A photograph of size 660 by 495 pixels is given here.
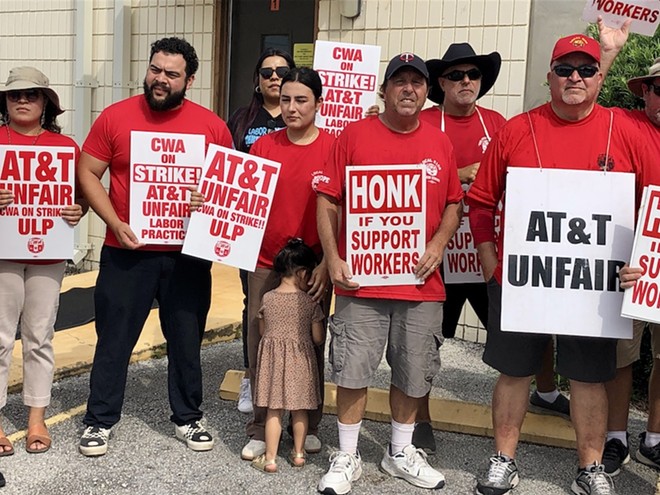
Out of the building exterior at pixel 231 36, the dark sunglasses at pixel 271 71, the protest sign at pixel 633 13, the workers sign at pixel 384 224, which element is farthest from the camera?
the building exterior at pixel 231 36

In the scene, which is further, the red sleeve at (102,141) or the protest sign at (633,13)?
the protest sign at (633,13)

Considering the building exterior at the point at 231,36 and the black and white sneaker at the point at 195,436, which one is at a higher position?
the building exterior at the point at 231,36

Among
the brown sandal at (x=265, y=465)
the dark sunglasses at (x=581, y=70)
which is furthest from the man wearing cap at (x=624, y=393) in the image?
the brown sandal at (x=265, y=465)

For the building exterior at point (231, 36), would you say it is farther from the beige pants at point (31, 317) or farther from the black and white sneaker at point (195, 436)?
the beige pants at point (31, 317)

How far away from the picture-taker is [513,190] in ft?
12.2

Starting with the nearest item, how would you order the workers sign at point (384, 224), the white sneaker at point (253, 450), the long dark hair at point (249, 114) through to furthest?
the workers sign at point (384, 224)
the white sneaker at point (253, 450)
the long dark hair at point (249, 114)

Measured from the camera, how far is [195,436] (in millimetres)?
4469

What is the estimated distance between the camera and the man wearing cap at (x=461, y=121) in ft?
14.5

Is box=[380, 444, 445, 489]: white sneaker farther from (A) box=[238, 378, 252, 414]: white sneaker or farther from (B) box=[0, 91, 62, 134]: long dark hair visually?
(B) box=[0, 91, 62, 134]: long dark hair

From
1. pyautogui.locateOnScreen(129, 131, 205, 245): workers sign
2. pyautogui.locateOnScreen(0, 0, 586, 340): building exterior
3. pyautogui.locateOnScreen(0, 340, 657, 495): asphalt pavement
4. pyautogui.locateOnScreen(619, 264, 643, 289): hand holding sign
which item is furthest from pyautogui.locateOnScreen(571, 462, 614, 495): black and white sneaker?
pyautogui.locateOnScreen(0, 0, 586, 340): building exterior

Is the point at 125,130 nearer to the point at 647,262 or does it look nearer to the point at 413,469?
the point at 413,469

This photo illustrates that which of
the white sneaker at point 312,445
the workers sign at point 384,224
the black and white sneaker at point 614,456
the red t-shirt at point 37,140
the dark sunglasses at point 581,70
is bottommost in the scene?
the white sneaker at point 312,445

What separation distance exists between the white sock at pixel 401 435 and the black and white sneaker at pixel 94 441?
1.52 meters

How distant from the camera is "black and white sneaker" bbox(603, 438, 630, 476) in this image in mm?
4224
